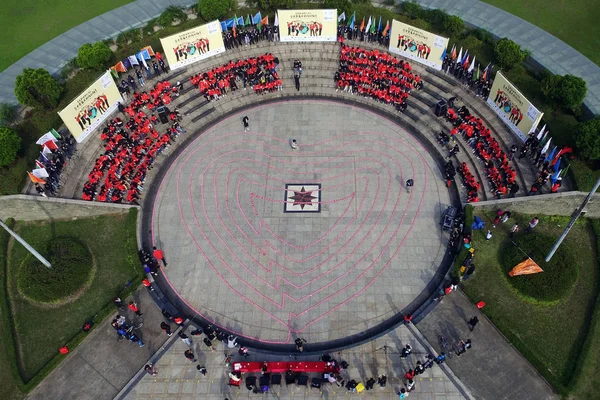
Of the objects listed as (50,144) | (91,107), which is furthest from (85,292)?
(91,107)

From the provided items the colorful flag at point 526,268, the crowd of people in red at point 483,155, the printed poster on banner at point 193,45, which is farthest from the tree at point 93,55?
the colorful flag at point 526,268

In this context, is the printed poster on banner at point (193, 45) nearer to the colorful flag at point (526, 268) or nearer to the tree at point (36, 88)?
the tree at point (36, 88)

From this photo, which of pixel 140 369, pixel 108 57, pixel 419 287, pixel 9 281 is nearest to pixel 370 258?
pixel 419 287

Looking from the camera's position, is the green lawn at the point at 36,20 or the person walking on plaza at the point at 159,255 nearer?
the person walking on plaza at the point at 159,255

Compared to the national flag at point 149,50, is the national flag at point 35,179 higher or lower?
lower

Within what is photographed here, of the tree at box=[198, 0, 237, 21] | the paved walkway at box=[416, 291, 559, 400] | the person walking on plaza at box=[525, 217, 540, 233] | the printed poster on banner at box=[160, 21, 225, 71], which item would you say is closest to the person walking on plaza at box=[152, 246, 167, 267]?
the paved walkway at box=[416, 291, 559, 400]

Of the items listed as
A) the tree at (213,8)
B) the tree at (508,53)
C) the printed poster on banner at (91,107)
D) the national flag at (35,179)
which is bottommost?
the national flag at (35,179)

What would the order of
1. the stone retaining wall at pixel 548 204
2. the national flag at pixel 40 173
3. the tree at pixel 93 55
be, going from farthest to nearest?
the tree at pixel 93 55 < the national flag at pixel 40 173 < the stone retaining wall at pixel 548 204

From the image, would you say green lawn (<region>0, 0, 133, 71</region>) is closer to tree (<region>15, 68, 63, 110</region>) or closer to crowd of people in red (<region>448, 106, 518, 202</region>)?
tree (<region>15, 68, 63, 110</region>)
